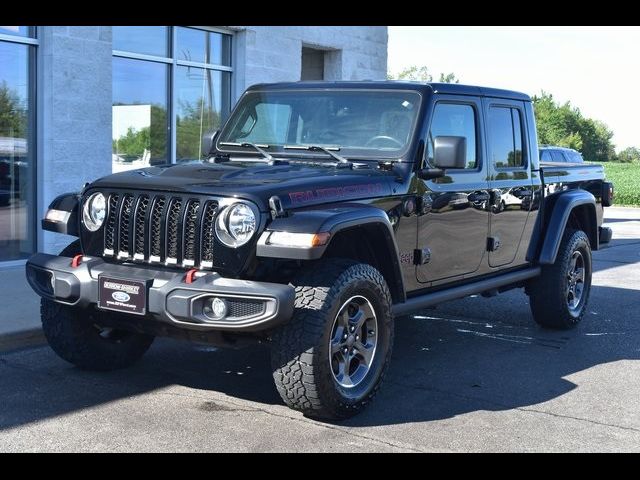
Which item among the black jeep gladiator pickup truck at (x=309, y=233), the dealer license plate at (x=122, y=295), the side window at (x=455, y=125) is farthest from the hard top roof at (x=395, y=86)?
the dealer license plate at (x=122, y=295)

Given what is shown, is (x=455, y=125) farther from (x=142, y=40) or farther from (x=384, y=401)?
(x=142, y=40)

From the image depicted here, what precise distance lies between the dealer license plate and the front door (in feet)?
6.27

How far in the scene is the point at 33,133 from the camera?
1032cm

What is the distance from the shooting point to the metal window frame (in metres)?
10.1

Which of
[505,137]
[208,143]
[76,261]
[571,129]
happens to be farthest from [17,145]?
[571,129]

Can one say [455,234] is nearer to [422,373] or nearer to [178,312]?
[422,373]

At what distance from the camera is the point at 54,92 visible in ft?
33.2

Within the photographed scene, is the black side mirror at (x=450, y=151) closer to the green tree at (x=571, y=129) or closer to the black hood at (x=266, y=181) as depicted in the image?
the black hood at (x=266, y=181)

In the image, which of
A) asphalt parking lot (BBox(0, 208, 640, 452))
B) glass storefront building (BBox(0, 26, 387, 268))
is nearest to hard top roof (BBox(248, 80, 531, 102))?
asphalt parking lot (BBox(0, 208, 640, 452))

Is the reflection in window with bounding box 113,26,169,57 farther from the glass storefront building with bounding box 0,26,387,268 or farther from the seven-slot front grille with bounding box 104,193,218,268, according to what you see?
the seven-slot front grille with bounding box 104,193,218,268

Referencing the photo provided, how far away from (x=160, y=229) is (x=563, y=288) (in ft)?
13.0

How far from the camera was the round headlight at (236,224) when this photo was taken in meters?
4.79

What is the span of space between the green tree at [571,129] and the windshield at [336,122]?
4297 inches
